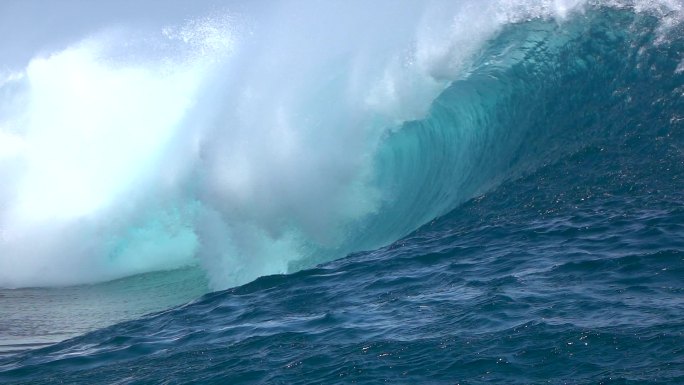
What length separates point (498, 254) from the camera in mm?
10703

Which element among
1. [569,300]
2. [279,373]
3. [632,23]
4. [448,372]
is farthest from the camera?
[632,23]

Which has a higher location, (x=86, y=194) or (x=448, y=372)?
(x=86, y=194)

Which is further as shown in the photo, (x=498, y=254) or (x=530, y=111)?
(x=530, y=111)

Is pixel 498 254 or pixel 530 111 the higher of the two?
pixel 530 111

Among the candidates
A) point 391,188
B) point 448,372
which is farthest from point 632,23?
point 448,372

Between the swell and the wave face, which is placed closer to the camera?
the wave face

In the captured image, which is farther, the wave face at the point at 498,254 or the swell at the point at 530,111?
the swell at the point at 530,111

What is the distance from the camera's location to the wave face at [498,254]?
7508mm

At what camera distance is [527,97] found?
1609 centimetres

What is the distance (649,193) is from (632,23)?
18.2ft

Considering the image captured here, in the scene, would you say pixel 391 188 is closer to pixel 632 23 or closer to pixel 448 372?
pixel 632 23

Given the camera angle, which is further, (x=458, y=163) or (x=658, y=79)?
(x=458, y=163)

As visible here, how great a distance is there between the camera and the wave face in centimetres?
751

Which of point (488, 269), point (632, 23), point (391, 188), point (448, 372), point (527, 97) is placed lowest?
point (448, 372)
